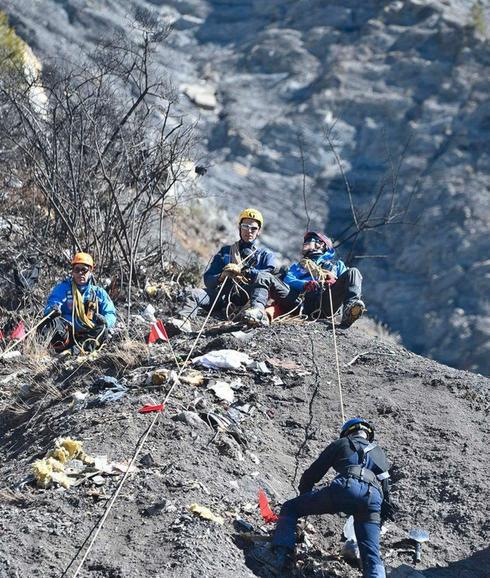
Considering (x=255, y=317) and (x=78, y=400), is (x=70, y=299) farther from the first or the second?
(x=78, y=400)

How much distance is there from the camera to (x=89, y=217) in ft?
44.7

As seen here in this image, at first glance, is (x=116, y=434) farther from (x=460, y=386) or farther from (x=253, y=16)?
(x=253, y=16)

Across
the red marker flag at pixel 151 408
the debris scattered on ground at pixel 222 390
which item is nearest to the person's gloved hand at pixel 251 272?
the debris scattered on ground at pixel 222 390

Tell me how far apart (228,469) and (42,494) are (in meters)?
1.31

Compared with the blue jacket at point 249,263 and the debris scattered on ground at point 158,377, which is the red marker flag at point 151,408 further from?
the blue jacket at point 249,263

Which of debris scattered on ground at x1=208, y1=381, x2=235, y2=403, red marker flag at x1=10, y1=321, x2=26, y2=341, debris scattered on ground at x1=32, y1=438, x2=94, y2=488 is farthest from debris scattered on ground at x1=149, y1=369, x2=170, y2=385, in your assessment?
red marker flag at x1=10, y1=321, x2=26, y2=341

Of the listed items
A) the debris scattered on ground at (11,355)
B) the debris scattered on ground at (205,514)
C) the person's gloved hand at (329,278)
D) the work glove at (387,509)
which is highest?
the work glove at (387,509)

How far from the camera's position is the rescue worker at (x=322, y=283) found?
11156 mm

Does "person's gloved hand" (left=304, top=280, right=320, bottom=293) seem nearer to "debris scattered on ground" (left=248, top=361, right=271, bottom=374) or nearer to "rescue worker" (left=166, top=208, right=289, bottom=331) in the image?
"rescue worker" (left=166, top=208, right=289, bottom=331)

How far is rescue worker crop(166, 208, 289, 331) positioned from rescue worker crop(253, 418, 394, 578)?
3.73 m

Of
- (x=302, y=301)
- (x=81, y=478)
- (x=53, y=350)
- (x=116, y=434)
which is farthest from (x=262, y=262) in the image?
(x=81, y=478)

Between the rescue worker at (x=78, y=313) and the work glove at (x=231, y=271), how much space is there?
1.09 metres

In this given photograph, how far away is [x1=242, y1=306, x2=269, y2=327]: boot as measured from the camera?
10.9 m

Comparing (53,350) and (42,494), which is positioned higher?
(42,494)
